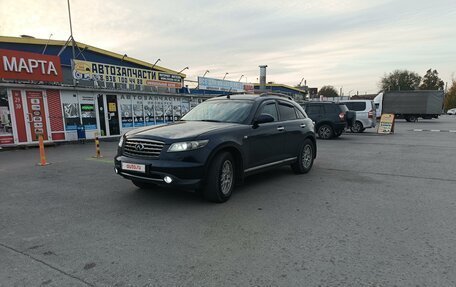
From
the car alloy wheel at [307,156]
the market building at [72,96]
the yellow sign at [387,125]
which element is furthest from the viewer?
the yellow sign at [387,125]

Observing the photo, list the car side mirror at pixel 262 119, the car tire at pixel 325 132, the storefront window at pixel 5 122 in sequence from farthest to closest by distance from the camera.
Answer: the car tire at pixel 325 132
the storefront window at pixel 5 122
the car side mirror at pixel 262 119

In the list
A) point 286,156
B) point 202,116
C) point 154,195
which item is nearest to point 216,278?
point 154,195

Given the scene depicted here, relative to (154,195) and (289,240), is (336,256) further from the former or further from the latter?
(154,195)

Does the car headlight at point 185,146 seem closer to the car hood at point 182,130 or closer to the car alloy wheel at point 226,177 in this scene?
the car hood at point 182,130

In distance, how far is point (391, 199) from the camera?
Result: 5.39 m

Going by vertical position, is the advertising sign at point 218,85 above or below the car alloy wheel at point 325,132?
above

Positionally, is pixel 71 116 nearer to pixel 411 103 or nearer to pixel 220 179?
pixel 220 179

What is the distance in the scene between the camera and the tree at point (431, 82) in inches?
3755

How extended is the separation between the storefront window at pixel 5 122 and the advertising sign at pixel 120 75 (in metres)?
3.86

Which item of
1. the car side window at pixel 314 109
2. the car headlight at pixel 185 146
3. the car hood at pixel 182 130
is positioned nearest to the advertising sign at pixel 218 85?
the car side window at pixel 314 109

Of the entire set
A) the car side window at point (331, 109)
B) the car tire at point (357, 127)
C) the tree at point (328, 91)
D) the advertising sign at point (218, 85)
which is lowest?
the car tire at point (357, 127)

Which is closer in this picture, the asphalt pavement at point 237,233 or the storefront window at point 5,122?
the asphalt pavement at point 237,233

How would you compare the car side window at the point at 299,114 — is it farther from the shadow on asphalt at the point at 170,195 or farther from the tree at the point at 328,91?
the tree at the point at 328,91

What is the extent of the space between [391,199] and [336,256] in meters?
2.64
